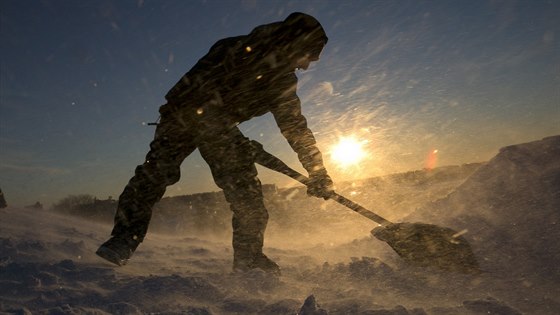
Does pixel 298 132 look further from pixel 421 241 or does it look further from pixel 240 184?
pixel 421 241

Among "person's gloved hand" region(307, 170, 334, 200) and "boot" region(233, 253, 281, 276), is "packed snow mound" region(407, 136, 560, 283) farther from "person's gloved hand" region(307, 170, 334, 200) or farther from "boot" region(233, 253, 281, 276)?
"boot" region(233, 253, 281, 276)

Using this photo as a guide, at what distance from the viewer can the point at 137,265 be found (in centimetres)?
326

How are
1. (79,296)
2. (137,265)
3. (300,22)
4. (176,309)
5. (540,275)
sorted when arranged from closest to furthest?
1. (176,309)
2. (79,296)
3. (540,275)
4. (300,22)
5. (137,265)

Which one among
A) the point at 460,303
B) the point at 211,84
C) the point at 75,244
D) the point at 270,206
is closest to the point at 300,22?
the point at 211,84

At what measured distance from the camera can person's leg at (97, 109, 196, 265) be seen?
2.78 m

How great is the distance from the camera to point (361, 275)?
113 inches

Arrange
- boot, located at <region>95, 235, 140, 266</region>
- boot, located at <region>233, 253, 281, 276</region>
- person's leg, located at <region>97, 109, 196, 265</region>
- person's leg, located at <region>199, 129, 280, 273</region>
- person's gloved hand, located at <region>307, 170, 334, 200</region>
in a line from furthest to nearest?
person's gloved hand, located at <region>307, 170, 334, 200</region> → person's leg, located at <region>199, 129, 280, 273</region> → boot, located at <region>233, 253, 281, 276</region> → person's leg, located at <region>97, 109, 196, 265</region> → boot, located at <region>95, 235, 140, 266</region>

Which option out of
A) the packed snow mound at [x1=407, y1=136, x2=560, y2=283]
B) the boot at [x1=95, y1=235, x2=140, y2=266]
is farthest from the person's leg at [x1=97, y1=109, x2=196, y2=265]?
the packed snow mound at [x1=407, y1=136, x2=560, y2=283]

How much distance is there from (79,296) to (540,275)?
3082 mm

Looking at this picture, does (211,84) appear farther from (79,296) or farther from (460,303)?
(460,303)

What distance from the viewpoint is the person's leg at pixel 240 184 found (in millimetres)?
3336


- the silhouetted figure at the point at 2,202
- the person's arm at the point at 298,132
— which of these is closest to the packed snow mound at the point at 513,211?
the person's arm at the point at 298,132

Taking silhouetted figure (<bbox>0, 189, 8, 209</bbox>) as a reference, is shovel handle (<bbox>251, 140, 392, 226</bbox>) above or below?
above

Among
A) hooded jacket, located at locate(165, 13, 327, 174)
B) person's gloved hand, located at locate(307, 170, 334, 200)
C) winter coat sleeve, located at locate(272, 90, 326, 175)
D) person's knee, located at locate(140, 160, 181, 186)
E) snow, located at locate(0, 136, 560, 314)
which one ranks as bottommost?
snow, located at locate(0, 136, 560, 314)
